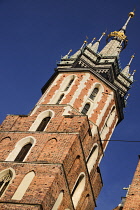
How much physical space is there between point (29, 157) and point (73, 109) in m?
5.19

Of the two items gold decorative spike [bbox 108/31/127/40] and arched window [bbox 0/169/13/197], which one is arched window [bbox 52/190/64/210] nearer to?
arched window [bbox 0/169/13/197]

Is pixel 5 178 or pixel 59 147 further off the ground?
pixel 59 147

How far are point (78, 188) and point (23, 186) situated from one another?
15.2ft

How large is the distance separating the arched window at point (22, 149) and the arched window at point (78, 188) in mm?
3550

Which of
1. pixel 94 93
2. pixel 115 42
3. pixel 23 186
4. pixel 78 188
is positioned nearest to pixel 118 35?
pixel 115 42

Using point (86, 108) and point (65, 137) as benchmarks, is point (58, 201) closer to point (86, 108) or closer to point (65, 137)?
point (65, 137)

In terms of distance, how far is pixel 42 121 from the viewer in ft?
91.3

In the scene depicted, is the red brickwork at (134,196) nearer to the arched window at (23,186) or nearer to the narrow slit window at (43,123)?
the arched window at (23,186)

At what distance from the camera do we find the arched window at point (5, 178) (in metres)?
23.2

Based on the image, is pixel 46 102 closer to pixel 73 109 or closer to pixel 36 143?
pixel 73 109

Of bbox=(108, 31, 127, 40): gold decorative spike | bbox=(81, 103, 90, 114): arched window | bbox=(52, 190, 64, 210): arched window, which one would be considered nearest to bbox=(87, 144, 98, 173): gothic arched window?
bbox=(81, 103, 90, 114): arched window

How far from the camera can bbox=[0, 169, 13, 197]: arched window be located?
23.2 meters

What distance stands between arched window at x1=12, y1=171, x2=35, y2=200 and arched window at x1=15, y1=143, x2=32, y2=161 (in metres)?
1.98

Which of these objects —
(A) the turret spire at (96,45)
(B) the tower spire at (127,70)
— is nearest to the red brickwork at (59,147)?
(B) the tower spire at (127,70)
